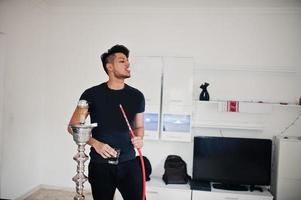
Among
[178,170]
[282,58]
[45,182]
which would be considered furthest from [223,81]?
[45,182]

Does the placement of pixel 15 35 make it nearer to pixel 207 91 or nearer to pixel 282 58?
pixel 207 91

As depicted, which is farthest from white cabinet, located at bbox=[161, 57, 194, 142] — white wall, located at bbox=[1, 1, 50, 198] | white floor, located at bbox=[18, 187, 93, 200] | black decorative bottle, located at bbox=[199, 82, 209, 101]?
white wall, located at bbox=[1, 1, 50, 198]

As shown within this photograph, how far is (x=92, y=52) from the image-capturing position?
3166 millimetres

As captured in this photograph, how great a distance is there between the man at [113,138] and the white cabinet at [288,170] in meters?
1.69

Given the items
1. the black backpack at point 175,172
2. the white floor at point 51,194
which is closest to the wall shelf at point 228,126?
the black backpack at point 175,172

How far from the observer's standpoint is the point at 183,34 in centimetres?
307

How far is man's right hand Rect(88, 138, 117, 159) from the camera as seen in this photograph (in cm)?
182

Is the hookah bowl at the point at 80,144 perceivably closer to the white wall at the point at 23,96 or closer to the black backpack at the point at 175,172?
the black backpack at the point at 175,172

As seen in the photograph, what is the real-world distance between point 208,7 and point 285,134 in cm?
170

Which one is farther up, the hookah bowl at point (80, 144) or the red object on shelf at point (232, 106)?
the red object on shelf at point (232, 106)

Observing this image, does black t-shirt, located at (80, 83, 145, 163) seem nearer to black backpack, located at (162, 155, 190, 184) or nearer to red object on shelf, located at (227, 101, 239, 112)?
black backpack, located at (162, 155, 190, 184)

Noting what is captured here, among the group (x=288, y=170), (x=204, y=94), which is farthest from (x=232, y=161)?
(x=204, y=94)

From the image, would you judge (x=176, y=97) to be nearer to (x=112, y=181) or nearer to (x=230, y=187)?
(x=230, y=187)

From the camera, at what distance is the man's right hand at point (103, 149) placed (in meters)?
1.82
